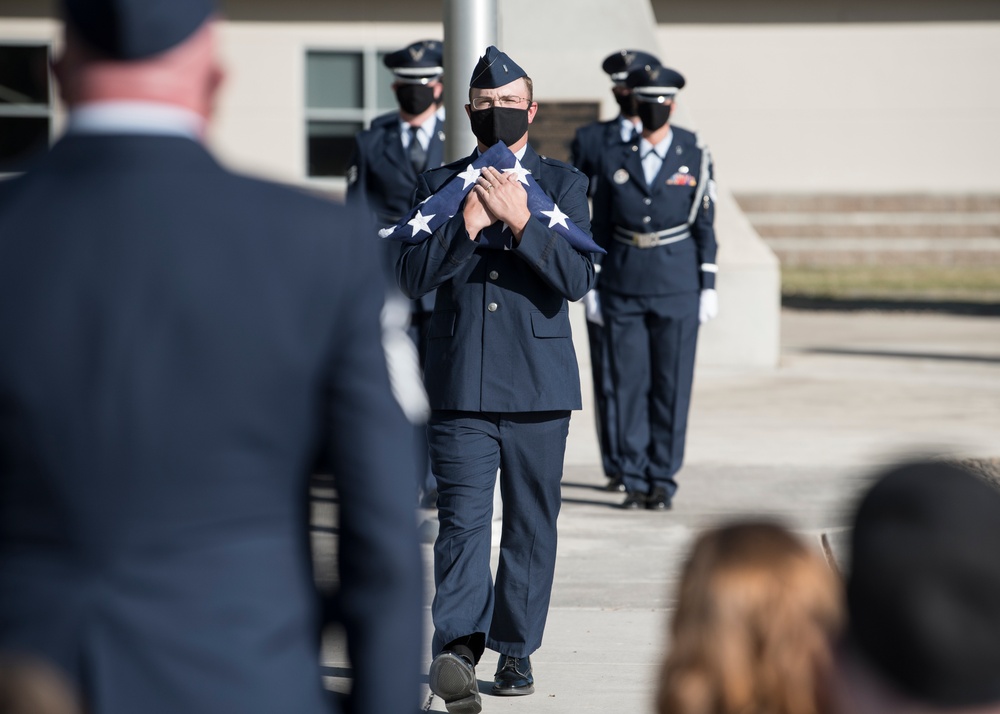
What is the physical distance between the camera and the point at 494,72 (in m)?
5.29

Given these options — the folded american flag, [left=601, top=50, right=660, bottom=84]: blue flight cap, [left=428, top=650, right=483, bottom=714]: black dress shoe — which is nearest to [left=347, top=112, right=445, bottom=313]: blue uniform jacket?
[left=601, top=50, right=660, bottom=84]: blue flight cap

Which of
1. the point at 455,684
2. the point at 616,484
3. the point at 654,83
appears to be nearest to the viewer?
the point at 455,684

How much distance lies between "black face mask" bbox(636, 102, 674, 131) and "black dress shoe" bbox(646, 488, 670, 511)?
199 centimetres

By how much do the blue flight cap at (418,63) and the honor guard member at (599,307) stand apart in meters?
1.10

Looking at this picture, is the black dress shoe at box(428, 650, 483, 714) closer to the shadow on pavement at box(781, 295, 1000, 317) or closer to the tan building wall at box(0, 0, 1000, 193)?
the shadow on pavement at box(781, 295, 1000, 317)

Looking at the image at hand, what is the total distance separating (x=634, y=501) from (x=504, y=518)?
10.6 ft

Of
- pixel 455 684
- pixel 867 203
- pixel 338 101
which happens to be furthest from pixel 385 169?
pixel 867 203

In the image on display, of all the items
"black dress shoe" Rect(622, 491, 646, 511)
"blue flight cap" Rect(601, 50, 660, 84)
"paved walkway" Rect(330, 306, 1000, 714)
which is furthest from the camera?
"blue flight cap" Rect(601, 50, 660, 84)

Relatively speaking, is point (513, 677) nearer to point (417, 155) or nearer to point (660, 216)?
point (417, 155)

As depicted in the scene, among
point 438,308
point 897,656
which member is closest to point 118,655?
point 897,656

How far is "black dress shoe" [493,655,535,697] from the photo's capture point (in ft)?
16.8

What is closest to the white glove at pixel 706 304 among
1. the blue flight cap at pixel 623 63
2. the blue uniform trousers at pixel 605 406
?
the blue uniform trousers at pixel 605 406

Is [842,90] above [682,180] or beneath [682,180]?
beneath

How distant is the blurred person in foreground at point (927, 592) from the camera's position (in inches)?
67.5
